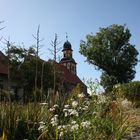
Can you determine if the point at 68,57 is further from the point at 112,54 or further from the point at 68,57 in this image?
the point at 112,54

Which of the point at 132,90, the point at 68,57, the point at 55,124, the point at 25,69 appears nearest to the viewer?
the point at 55,124

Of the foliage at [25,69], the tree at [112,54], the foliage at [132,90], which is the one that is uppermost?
the tree at [112,54]

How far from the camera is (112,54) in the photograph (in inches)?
2256

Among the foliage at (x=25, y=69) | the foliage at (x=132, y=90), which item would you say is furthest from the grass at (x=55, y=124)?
the foliage at (x=25, y=69)

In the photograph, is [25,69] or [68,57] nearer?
[25,69]

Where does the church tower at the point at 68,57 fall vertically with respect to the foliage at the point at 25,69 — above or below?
above

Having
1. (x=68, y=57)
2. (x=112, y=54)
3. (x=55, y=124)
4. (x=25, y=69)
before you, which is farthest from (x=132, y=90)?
(x=68, y=57)

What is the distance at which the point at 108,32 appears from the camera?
59125 millimetres

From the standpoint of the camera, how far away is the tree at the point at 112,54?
5622cm

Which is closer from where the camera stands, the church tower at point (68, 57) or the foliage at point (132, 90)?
the foliage at point (132, 90)

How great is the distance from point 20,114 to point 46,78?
97.4ft

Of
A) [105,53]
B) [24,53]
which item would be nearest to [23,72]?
[24,53]

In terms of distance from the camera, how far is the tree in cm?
5622

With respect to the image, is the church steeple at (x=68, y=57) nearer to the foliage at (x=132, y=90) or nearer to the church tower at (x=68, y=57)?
the church tower at (x=68, y=57)
